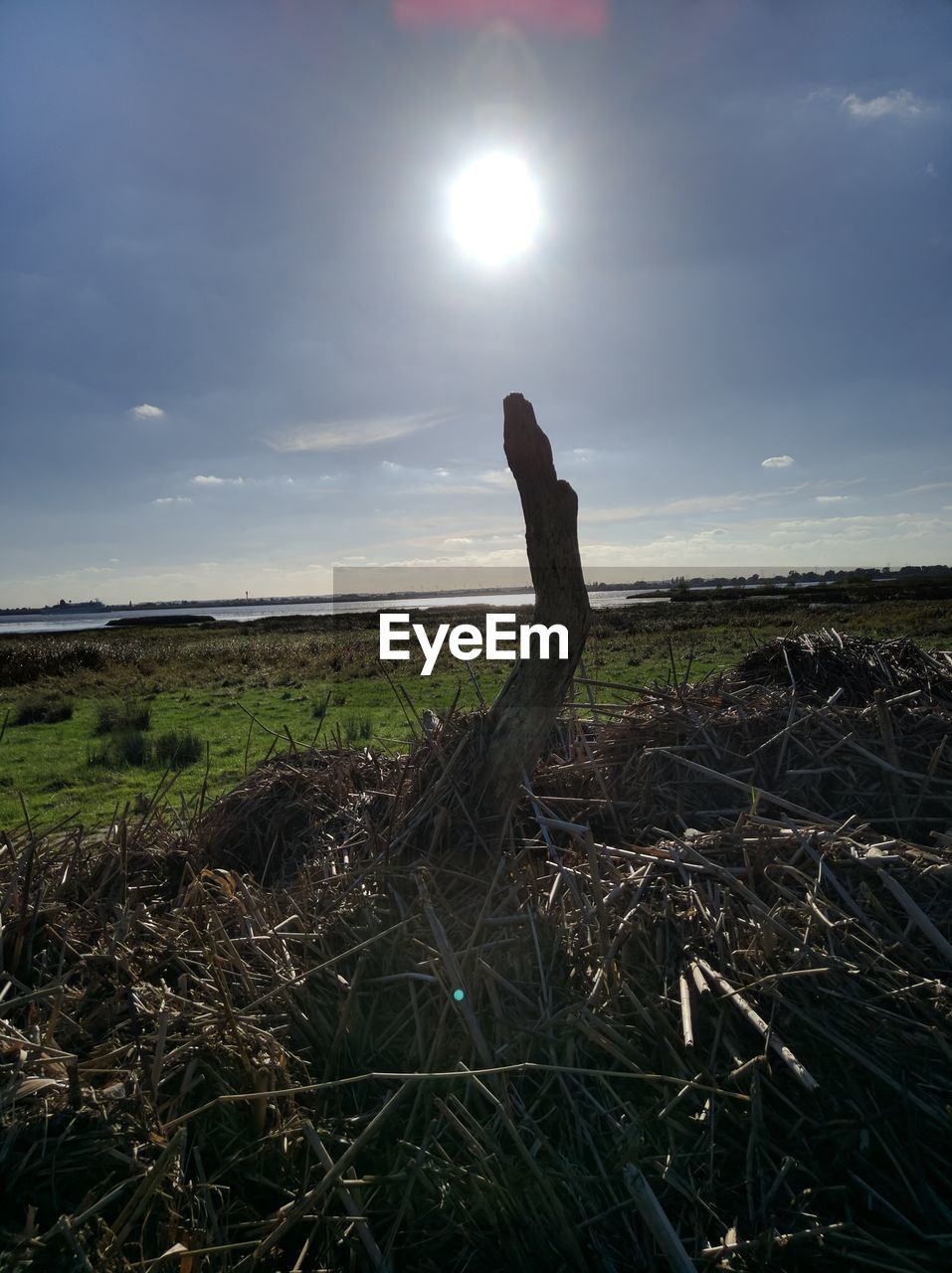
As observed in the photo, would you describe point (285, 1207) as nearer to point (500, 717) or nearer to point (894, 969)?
point (894, 969)

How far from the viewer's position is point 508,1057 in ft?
9.35

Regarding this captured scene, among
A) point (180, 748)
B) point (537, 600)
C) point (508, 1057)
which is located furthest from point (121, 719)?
point (508, 1057)

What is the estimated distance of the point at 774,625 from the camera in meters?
43.9

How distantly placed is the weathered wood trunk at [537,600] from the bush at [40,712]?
2315 cm

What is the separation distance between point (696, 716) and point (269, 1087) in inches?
155

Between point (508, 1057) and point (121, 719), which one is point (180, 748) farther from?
point (508, 1057)

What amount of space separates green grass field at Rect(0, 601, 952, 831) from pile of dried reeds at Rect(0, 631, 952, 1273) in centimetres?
184

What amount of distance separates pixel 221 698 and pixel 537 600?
23.4 meters

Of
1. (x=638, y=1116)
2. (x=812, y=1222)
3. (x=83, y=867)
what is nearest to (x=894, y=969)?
(x=812, y=1222)

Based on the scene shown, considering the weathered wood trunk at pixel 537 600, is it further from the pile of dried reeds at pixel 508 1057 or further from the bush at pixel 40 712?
the bush at pixel 40 712

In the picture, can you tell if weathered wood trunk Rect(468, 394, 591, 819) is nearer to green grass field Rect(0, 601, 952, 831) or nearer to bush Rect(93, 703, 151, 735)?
green grass field Rect(0, 601, 952, 831)

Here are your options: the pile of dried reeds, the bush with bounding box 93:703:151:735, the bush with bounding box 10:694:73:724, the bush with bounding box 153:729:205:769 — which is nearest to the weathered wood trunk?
the pile of dried reeds

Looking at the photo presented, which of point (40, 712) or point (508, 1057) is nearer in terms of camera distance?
point (508, 1057)

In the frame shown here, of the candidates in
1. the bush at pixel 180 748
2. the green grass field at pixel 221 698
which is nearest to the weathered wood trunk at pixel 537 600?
the green grass field at pixel 221 698
